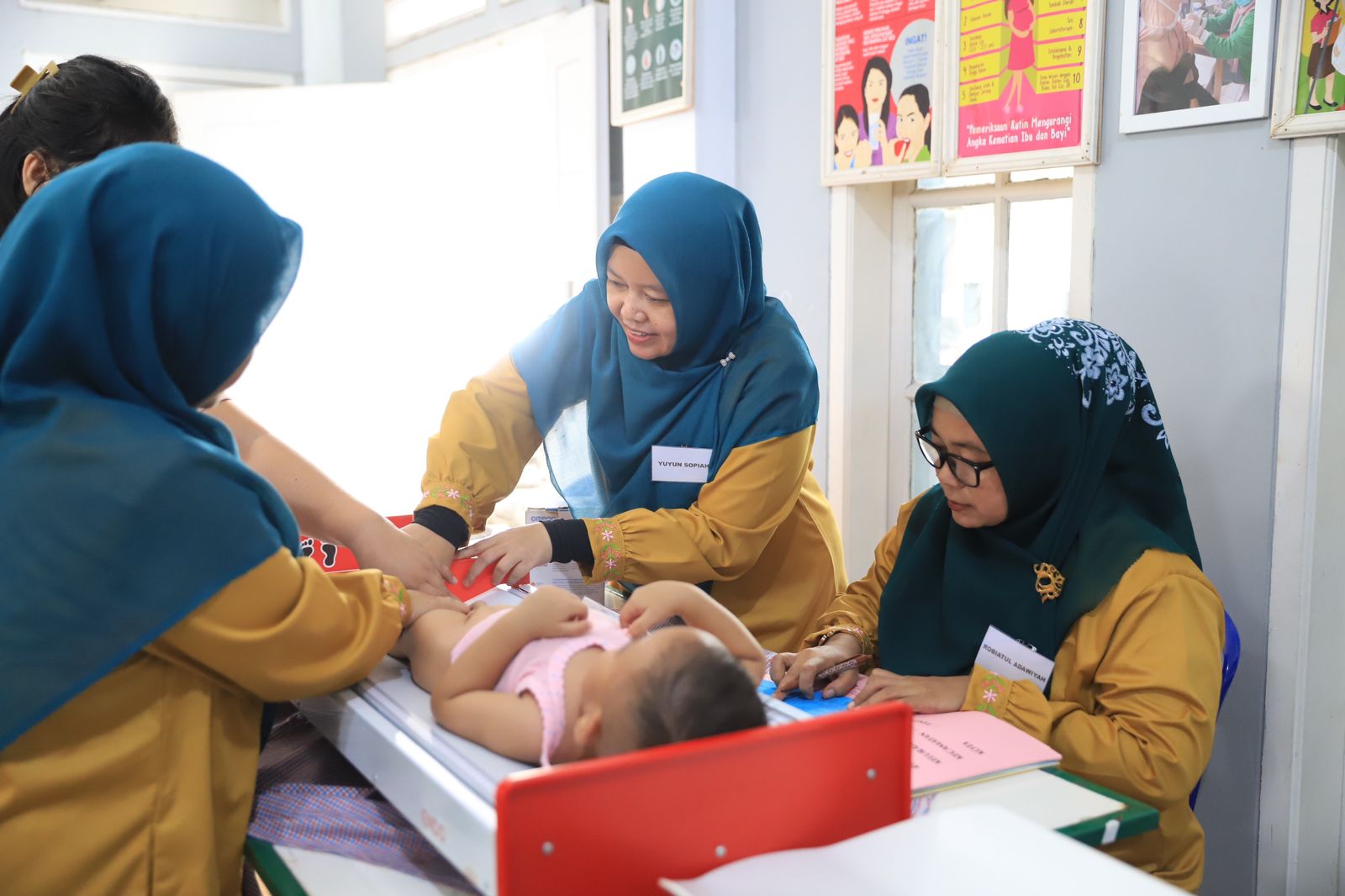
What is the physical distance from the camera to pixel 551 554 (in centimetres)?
188

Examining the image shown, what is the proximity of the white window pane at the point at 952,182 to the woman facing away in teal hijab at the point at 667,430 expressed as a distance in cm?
113

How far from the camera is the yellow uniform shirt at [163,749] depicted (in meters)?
1.14

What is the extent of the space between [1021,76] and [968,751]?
1784 mm

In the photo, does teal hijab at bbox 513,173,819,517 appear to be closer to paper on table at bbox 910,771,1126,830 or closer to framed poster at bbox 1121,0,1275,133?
paper on table at bbox 910,771,1126,830

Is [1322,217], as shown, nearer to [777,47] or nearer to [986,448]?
[986,448]

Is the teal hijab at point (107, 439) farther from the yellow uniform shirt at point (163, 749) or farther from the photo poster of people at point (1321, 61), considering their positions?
the photo poster of people at point (1321, 61)

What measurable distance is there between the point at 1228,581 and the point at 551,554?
1393 mm

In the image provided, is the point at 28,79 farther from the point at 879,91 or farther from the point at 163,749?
the point at 879,91

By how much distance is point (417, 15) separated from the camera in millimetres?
6238

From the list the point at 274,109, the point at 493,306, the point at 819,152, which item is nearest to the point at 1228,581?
the point at 819,152

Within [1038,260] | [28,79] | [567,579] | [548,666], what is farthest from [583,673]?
[1038,260]


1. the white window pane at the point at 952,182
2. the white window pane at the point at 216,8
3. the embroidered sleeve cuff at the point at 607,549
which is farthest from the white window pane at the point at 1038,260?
the white window pane at the point at 216,8

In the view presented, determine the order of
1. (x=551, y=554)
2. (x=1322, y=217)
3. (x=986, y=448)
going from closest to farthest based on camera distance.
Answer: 1. (x=986, y=448)
2. (x=551, y=554)
3. (x=1322, y=217)

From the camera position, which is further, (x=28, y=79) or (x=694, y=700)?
(x=28, y=79)
